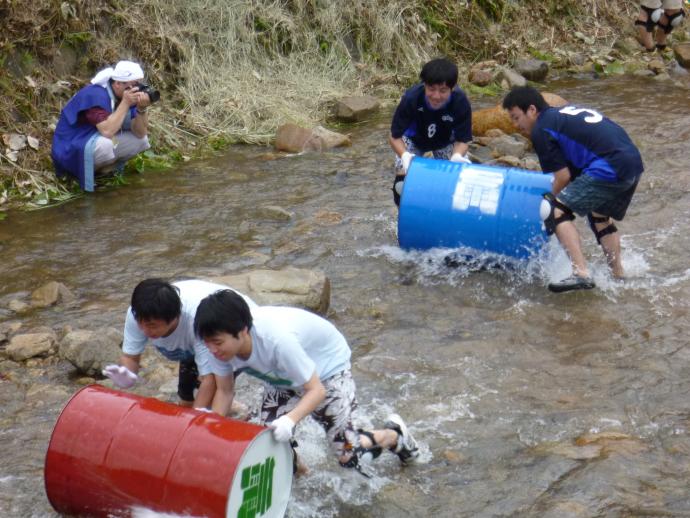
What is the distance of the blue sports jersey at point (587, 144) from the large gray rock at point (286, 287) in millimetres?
1628

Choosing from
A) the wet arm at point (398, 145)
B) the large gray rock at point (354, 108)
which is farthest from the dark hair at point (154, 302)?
the large gray rock at point (354, 108)

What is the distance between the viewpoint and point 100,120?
26.7 feet

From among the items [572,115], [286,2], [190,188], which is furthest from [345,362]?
[286,2]

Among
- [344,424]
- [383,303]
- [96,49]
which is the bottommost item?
[383,303]

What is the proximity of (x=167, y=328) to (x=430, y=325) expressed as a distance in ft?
7.62

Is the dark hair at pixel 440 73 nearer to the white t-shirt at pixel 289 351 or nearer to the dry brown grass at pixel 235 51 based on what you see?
the white t-shirt at pixel 289 351

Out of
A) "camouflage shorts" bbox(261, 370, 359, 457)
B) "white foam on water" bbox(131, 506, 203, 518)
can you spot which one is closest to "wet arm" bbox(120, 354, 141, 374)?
"camouflage shorts" bbox(261, 370, 359, 457)

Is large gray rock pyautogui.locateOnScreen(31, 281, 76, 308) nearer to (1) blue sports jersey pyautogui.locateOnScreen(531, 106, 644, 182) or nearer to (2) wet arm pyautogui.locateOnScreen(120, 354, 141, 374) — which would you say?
(2) wet arm pyautogui.locateOnScreen(120, 354, 141, 374)

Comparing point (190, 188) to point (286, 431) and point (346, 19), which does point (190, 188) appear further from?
point (286, 431)

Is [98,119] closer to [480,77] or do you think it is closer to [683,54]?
[480,77]

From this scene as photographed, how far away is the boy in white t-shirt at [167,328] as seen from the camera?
3.79 meters

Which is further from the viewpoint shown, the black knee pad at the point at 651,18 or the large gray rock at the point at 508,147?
the black knee pad at the point at 651,18

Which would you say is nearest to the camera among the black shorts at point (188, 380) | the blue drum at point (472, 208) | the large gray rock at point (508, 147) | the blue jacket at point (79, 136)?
the black shorts at point (188, 380)

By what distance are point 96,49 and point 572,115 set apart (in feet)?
17.9
